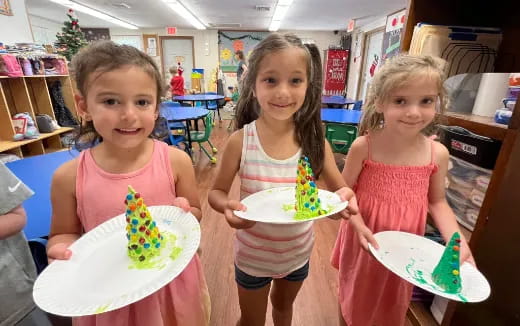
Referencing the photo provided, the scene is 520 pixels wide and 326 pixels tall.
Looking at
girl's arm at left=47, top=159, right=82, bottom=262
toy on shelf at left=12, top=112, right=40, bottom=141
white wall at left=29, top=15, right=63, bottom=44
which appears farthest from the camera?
white wall at left=29, top=15, right=63, bottom=44

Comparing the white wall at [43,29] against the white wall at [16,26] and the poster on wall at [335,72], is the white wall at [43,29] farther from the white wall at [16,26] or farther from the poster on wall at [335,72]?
the poster on wall at [335,72]

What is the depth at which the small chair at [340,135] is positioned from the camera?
131 inches

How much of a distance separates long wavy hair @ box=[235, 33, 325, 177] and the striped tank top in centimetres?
7

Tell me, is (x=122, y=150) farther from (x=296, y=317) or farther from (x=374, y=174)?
(x=296, y=317)

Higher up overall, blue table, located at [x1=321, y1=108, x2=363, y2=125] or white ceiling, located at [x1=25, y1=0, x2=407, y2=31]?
white ceiling, located at [x1=25, y1=0, x2=407, y2=31]

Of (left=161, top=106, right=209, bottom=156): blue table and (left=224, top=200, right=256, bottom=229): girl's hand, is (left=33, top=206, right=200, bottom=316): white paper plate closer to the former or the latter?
(left=224, top=200, right=256, bottom=229): girl's hand

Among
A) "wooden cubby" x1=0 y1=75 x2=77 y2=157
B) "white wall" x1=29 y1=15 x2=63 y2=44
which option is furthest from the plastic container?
"white wall" x1=29 y1=15 x2=63 y2=44

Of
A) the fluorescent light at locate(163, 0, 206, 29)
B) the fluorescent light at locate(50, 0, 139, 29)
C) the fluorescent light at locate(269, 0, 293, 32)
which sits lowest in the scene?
the fluorescent light at locate(50, 0, 139, 29)

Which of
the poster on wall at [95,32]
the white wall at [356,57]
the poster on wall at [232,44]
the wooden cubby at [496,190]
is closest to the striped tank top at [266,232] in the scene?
the wooden cubby at [496,190]

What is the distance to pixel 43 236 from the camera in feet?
3.64

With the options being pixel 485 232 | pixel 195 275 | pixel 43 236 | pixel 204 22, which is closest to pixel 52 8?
pixel 204 22

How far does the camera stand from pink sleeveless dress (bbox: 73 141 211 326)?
0.81 metres

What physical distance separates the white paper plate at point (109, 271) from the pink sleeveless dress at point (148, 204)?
7cm

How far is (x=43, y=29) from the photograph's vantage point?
29.3 feet
